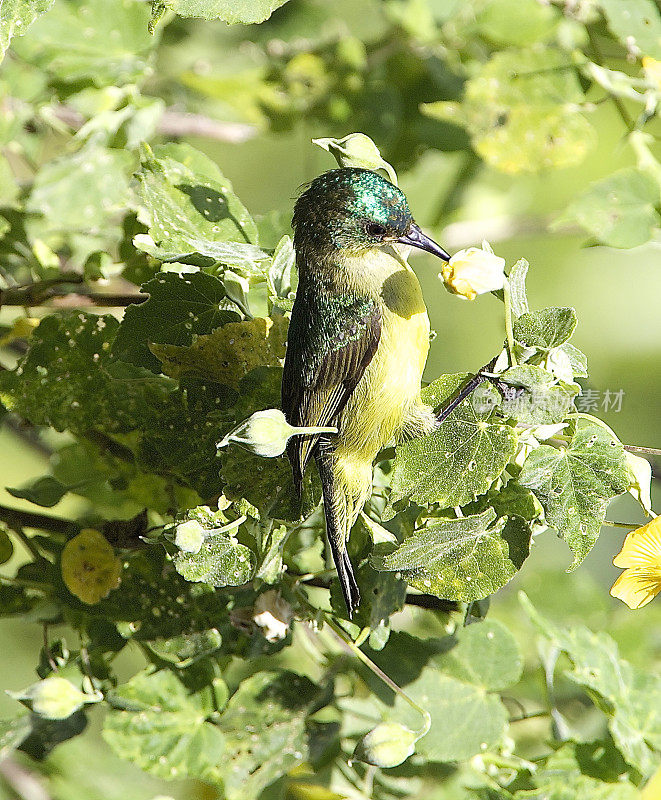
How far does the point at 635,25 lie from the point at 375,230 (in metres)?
0.44

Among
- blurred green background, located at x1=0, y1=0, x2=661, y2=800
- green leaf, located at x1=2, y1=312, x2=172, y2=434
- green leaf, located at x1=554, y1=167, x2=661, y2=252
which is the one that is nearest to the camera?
green leaf, located at x1=2, y1=312, x2=172, y2=434

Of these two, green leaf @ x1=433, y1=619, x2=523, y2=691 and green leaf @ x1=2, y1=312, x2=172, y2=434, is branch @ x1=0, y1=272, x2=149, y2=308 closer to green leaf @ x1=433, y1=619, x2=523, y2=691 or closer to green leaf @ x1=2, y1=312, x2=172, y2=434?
green leaf @ x1=2, y1=312, x2=172, y2=434

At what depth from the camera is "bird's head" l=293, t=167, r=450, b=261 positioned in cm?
73

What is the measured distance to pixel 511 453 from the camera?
1.89 ft

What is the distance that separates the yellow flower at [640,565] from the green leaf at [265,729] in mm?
331

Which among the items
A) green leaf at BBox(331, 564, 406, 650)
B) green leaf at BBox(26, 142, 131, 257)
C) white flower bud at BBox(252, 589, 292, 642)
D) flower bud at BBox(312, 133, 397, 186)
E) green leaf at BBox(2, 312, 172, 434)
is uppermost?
flower bud at BBox(312, 133, 397, 186)

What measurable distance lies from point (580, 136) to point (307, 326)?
62 cm

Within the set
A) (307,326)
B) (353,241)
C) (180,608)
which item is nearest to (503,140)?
(353,241)

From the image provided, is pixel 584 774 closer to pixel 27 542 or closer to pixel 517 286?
pixel 517 286

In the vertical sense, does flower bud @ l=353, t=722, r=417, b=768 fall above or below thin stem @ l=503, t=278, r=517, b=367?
below

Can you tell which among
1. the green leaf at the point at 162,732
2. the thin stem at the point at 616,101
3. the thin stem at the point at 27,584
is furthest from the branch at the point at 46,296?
the thin stem at the point at 616,101

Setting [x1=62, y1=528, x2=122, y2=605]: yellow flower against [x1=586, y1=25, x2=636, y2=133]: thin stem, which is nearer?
[x1=62, y1=528, x2=122, y2=605]: yellow flower

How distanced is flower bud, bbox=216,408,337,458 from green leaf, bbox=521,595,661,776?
0.40 m

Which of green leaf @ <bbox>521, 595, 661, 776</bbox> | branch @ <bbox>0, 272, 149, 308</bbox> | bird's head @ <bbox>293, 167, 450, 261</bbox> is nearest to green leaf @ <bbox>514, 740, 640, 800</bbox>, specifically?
green leaf @ <bbox>521, 595, 661, 776</bbox>
